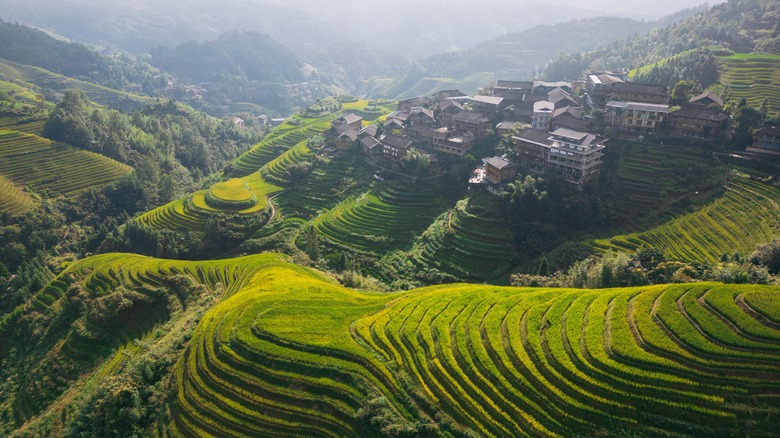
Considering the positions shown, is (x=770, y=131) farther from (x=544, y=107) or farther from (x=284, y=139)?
(x=284, y=139)

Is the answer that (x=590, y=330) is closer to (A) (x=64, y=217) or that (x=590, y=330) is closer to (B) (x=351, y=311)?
(B) (x=351, y=311)

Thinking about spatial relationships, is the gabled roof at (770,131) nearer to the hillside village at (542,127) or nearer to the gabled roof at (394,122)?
the hillside village at (542,127)

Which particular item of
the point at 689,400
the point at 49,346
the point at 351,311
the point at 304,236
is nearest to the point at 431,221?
the point at 304,236

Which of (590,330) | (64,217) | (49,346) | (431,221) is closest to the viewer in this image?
(590,330)

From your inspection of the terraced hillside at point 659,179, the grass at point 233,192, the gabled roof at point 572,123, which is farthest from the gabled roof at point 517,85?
the grass at point 233,192

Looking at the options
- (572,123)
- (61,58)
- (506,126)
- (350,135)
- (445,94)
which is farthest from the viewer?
(61,58)

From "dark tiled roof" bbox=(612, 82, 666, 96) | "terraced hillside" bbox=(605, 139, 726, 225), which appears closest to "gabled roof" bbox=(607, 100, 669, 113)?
"dark tiled roof" bbox=(612, 82, 666, 96)

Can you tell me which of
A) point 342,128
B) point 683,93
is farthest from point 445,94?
point 683,93
